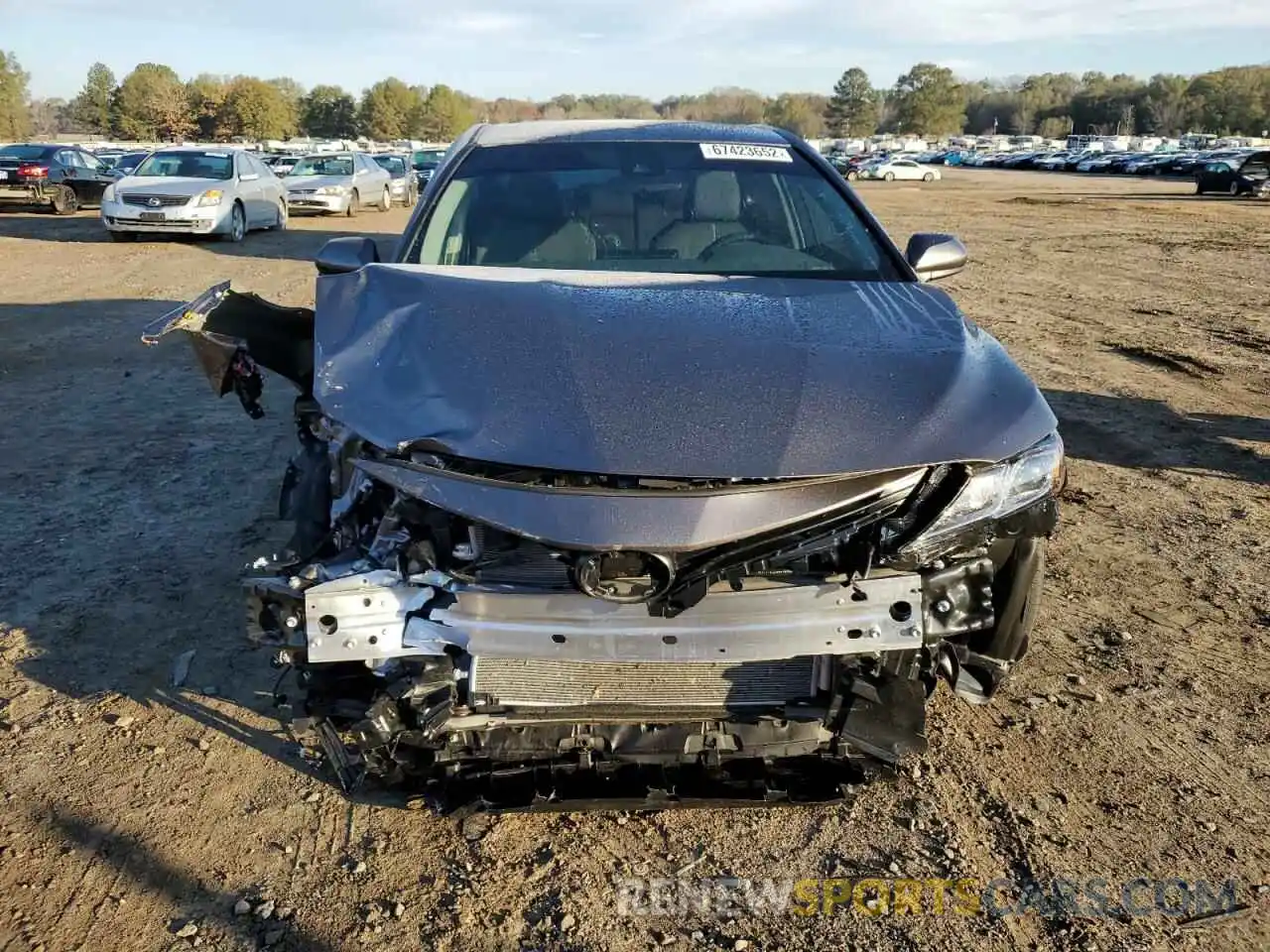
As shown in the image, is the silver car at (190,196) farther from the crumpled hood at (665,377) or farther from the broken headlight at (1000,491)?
→ the broken headlight at (1000,491)

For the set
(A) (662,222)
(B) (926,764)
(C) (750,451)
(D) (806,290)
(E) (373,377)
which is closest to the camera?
(C) (750,451)

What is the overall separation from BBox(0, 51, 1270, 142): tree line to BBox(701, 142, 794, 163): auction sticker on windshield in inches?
1914

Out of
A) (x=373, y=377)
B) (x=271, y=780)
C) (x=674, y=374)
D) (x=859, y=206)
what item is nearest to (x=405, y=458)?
(x=373, y=377)

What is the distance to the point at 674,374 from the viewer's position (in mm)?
2592

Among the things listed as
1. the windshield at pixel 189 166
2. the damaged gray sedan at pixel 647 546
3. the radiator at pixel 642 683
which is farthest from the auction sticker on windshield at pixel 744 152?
the windshield at pixel 189 166

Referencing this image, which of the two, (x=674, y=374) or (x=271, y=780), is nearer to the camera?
(x=674, y=374)

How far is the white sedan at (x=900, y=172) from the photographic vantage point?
4956 centimetres

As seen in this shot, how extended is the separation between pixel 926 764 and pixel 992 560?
2.57ft

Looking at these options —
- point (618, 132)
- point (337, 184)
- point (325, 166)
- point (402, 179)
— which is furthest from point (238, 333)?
point (402, 179)

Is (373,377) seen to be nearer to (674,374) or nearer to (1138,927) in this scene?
(674,374)

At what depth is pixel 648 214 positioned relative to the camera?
391cm

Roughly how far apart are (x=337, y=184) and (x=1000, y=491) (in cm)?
2059

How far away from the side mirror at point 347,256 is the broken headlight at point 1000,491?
92.4 inches

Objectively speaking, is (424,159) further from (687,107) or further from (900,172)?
(687,107)
